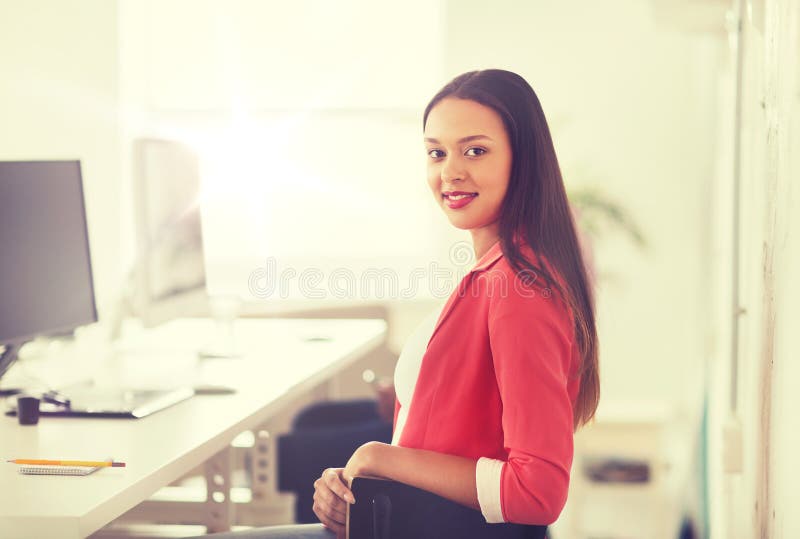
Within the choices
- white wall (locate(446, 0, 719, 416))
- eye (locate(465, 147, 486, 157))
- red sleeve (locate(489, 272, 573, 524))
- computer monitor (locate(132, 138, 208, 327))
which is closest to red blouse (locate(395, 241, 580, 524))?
red sleeve (locate(489, 272, 573, 524))

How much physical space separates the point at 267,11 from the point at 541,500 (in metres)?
3.57

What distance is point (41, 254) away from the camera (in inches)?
78.7

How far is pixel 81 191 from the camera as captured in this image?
2158 mm

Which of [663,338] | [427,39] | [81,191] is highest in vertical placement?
[427,39]

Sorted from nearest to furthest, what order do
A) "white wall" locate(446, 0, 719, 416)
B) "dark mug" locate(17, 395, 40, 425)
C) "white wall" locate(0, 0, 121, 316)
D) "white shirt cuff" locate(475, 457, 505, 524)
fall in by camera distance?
"white shirt cuff" locate(475, 457, 505, 524) < "dark mug" locate(17, 395, 40, 425) < "white wall" locate(0, 0, 121, 316) < "white wall" locate(446, 0, 719, 416)

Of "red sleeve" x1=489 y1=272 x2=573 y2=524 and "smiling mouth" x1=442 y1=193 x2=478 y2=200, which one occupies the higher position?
"smiling mouth" x1=442 y1=193 x2=478 y2=200

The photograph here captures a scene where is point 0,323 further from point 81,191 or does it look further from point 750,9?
point 750,9

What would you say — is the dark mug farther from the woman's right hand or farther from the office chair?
the office chair

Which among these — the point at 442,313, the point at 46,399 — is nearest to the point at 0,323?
the point at 46,399

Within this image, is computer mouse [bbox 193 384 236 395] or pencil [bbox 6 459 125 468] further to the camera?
computer mouse [bbox 193 384 236 395]

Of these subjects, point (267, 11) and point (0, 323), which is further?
point (267, 11)

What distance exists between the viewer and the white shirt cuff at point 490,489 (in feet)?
4.11

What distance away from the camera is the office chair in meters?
1.27

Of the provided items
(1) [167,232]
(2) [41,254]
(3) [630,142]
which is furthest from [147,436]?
(3) [630,142]
